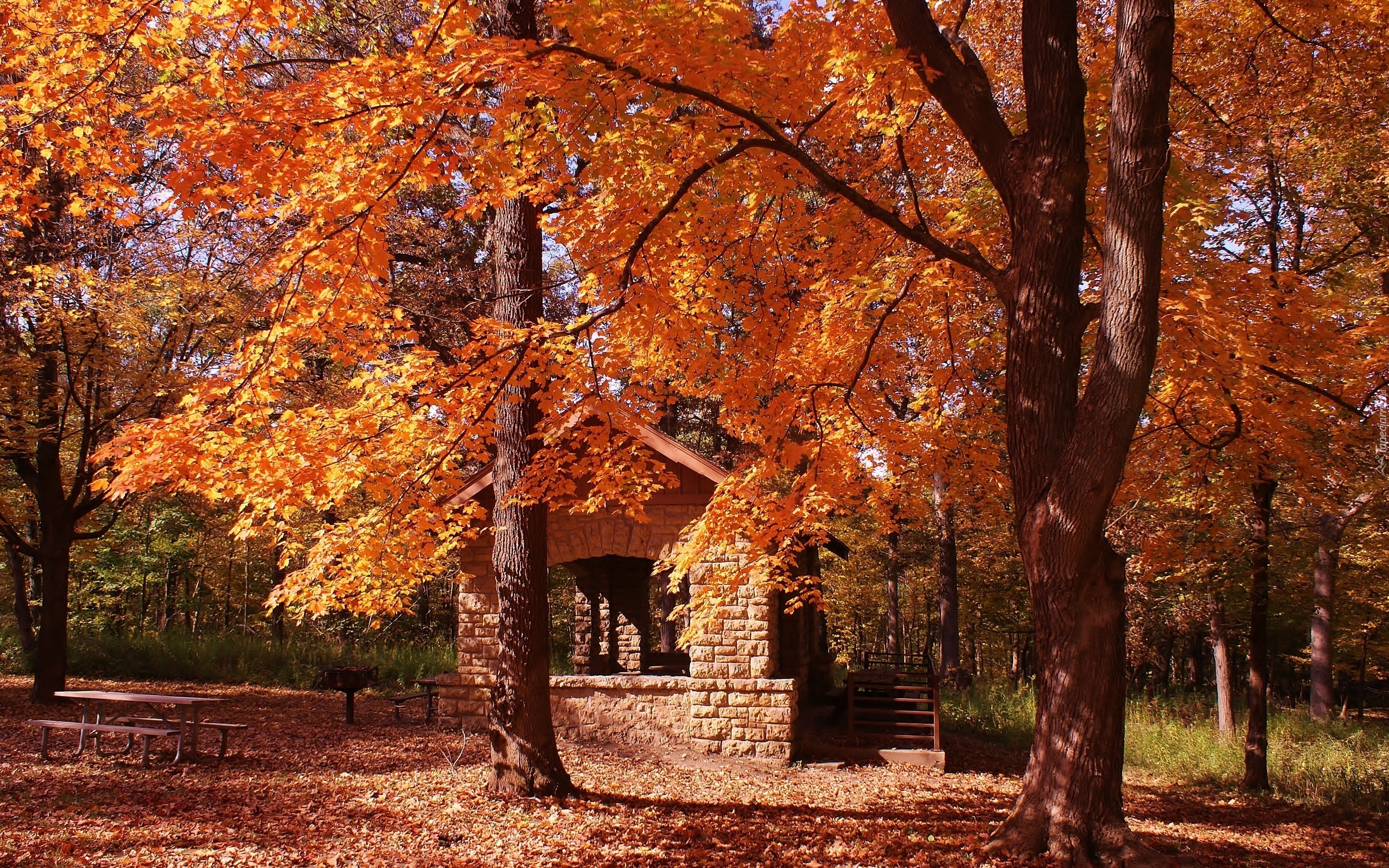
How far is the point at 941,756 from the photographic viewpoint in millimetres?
11188


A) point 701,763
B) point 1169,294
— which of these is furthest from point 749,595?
point 1169,294

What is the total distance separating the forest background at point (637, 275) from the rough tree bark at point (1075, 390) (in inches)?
12.5

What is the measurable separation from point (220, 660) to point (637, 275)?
45.0 ft

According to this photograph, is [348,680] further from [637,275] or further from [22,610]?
[22,610]

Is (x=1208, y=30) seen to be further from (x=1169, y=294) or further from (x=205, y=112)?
(x=205, y=112)

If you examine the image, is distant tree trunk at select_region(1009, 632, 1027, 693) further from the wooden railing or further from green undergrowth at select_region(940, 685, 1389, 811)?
the wooden railing

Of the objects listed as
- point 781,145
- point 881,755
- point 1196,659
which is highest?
point 781,145

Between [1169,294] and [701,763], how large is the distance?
23.4ft

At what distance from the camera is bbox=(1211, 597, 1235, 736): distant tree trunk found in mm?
13133

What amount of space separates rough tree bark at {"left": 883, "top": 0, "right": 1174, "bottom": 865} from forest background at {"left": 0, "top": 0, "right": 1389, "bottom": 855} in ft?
1.04

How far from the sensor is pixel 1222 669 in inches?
542

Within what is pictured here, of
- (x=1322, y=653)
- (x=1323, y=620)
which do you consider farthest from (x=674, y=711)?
(x=1323, y=620)

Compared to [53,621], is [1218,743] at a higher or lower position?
lower

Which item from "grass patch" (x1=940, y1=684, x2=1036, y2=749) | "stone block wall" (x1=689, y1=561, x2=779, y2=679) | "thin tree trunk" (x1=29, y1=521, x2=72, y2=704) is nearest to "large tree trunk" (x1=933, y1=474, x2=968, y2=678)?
"grass patch" (x1=940, y1=684, x2=1036, y2=749)
